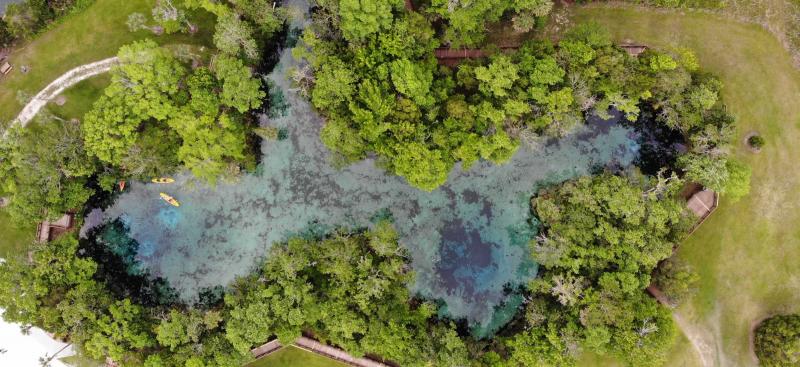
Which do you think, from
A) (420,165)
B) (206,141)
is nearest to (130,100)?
(206,141)

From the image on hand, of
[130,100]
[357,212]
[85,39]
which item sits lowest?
[357,212]

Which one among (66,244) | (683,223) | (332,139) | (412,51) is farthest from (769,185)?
(66,244)

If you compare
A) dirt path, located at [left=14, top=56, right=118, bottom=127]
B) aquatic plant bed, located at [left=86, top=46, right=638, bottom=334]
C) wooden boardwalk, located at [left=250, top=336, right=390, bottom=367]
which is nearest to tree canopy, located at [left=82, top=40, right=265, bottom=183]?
aquatic plant bed, located at [left=86, top=46, right=638, bottom=334]

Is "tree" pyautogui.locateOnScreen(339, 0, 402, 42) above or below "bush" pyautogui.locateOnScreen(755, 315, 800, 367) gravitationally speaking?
above

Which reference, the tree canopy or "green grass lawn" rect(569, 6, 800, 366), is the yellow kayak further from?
"green grass lawn" rect(569, 6, 800, 366)

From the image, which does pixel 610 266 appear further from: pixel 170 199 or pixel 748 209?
pixel 170 199

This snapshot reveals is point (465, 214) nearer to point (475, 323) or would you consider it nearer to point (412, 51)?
point (475, 323)
